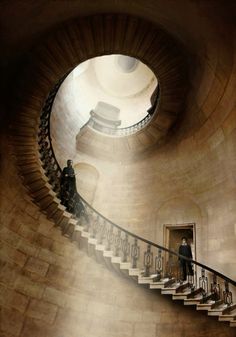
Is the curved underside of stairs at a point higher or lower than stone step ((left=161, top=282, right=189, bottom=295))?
higher

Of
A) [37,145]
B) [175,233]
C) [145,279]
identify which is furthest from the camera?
[175,233]

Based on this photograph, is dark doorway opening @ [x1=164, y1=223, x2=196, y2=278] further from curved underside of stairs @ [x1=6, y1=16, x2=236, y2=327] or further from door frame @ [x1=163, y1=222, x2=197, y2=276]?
curved underside of stairs @ [x1=6, y1=16, x2=236, y2=327]

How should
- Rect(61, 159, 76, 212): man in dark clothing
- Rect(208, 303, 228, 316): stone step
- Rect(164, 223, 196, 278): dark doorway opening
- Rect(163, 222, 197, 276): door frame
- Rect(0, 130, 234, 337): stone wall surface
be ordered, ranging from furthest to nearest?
Rect(164, 223, 196, 278): dark doorway opening
Rect(163, 222, 197, 276): door frame
Rect(61, 159, 76, 212): man in dark clothing
Rect(0, 130, 234, 337): stone wall surface
Rect(208, 303, 228, 316): stone step

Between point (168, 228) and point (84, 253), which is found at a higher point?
point (168, 228)

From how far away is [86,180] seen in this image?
42.5 feet

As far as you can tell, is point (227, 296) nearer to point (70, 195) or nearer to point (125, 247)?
point (125, 247)

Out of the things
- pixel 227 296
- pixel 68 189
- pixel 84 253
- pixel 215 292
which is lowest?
pixel 227 296

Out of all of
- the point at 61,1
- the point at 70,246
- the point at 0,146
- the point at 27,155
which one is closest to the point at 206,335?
the point at 70,246

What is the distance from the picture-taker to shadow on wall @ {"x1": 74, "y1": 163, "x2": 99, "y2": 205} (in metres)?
12.6

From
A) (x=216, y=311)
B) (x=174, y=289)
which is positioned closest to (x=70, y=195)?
(x=174, y=289)

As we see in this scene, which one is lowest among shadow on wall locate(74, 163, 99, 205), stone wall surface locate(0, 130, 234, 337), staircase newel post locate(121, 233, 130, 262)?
stone wall surface locate(0, 130, 234, 337)

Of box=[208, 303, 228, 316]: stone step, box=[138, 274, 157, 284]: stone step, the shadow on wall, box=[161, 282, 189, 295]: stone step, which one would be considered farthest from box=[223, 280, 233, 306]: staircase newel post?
the shadow on wall

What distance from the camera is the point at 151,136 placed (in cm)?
1234

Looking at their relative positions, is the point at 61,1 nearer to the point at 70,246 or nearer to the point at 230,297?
the point at 70,246
